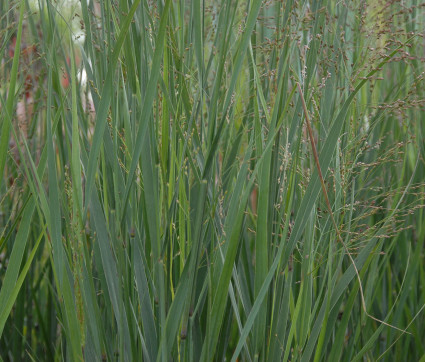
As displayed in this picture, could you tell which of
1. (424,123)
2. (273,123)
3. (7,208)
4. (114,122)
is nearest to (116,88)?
→ (114,122)

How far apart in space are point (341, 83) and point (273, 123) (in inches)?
10.8

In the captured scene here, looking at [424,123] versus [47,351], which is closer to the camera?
[47,351]

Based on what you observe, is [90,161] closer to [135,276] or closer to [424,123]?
[135,276]

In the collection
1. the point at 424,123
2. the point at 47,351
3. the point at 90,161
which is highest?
the point at 90,161

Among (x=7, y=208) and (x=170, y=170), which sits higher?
(x=170, y=170)

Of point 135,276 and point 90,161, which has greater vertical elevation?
point 90,161

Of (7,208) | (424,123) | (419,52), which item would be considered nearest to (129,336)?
(7,208)

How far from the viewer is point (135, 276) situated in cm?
79

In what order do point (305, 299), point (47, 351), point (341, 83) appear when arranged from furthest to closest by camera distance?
1. point (47, 351)
2. point (341, 83)
3. point (305, 299)

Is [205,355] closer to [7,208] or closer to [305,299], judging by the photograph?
[305,299]

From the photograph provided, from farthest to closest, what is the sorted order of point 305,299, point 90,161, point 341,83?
point 341,83, point 305,299, point 90,161

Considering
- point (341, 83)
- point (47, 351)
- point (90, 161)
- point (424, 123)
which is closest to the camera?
point (90, 161)

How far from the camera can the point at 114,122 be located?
0.78 metres

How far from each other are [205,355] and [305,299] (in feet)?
0.53
